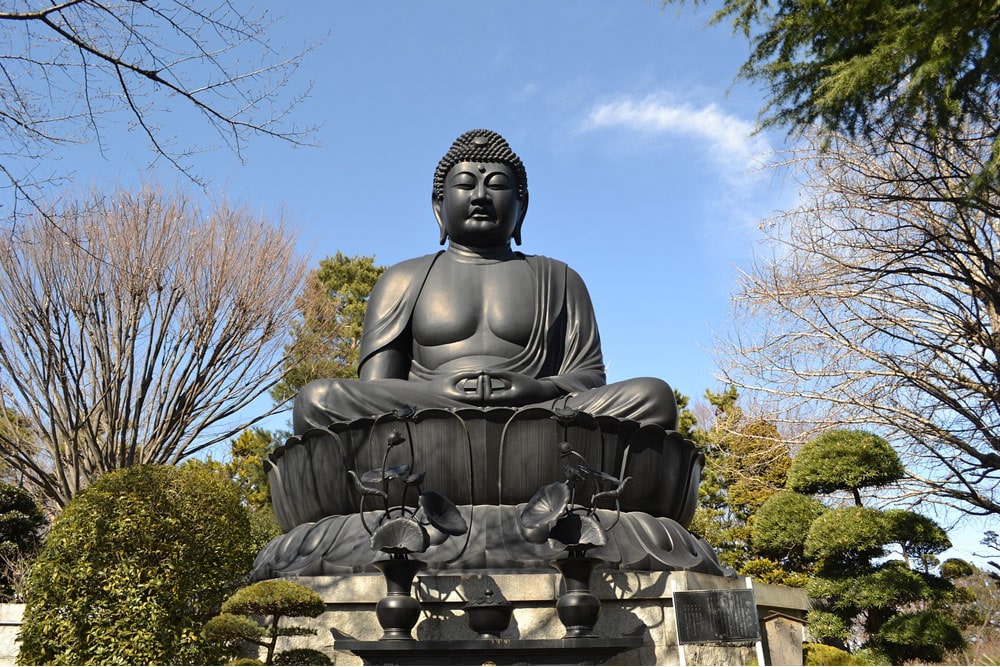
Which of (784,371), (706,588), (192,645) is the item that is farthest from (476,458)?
(784,371)

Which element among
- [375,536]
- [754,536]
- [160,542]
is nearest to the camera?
[375,536]

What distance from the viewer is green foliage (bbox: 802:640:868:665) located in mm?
6668

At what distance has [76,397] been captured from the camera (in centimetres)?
1145

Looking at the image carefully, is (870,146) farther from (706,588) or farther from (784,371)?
(706,588)

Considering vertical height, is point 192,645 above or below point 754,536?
below

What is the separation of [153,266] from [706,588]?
31.1 feet

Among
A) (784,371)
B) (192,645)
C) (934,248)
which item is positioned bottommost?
(192,645)

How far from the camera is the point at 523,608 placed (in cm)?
485

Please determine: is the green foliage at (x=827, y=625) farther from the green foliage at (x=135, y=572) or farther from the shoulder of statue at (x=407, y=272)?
the green foliage at (x=135, y=572)

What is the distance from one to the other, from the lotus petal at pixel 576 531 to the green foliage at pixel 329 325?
31.5 ft

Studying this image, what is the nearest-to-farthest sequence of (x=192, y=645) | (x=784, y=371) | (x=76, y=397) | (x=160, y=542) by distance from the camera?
1. (x=192, y=645)
2. (x=160, y=542)
3. (x=784, y=371)
4. (x=76, y=397)

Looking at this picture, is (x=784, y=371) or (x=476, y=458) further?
(x=784, y=371)

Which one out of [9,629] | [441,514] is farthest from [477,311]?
[9,629]

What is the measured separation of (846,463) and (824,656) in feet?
8.47
